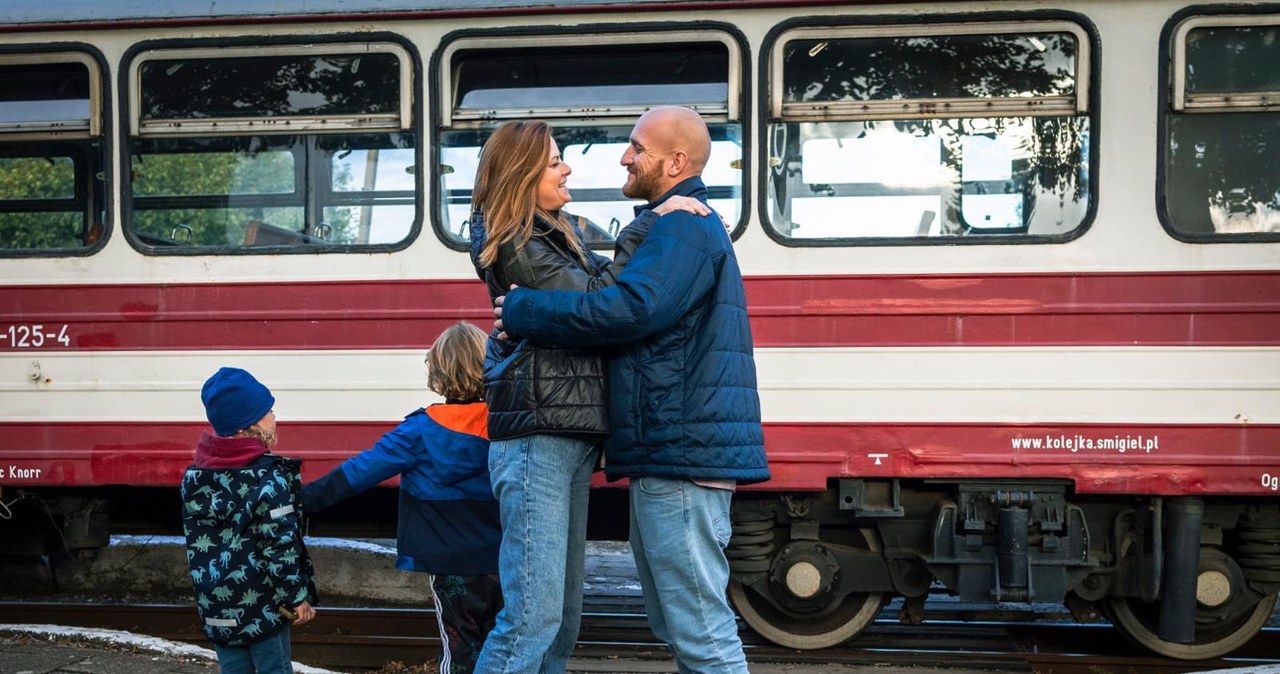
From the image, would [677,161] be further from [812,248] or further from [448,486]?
[812,248]

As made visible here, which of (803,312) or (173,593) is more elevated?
(803,312)

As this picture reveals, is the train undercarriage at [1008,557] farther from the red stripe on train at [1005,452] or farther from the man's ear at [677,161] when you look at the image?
the man's ear at [677,161]

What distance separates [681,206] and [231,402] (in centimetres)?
146

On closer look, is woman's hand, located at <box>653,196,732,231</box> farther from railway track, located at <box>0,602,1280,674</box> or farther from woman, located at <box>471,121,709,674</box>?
railway track, located at <box>0,602,1280,674</box>

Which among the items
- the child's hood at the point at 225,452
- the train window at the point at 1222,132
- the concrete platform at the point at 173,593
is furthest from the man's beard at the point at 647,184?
the train window at the point at 1222,132

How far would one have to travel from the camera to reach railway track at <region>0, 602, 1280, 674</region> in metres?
5.68

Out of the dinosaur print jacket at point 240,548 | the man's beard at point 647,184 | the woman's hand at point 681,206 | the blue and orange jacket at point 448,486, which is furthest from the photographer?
the blue and orange jacket at point 448,486

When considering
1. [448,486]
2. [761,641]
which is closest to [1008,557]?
[761,641]

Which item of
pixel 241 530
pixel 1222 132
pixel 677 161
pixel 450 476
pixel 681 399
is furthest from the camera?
pixel 1222 132

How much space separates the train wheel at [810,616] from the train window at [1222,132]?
2006 mm

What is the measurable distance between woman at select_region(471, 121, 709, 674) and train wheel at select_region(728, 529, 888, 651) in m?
2.67

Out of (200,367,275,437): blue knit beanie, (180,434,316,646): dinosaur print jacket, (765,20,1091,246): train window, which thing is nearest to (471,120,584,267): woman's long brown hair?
(200,367,275,437): blue knit beanie

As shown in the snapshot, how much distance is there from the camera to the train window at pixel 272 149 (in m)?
5.66

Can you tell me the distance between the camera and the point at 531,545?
10.4ft
